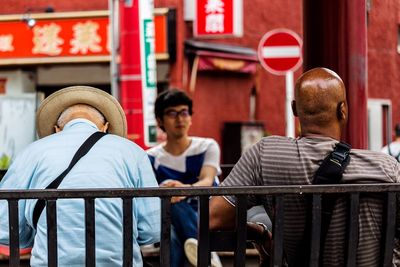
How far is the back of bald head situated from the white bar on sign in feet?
32.2

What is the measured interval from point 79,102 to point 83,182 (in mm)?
534

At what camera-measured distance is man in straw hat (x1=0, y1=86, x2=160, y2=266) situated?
3738mm

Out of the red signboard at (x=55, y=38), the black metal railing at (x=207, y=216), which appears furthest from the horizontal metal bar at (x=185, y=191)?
the red signboard at (x=55, y=38)

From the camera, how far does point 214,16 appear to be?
667 inches

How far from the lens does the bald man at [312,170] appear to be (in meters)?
3.64

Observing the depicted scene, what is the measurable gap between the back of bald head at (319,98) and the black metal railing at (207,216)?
0.39 metres

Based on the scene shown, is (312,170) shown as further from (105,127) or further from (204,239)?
(105,127)

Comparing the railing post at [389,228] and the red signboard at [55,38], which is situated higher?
the red signboard at [55,38]

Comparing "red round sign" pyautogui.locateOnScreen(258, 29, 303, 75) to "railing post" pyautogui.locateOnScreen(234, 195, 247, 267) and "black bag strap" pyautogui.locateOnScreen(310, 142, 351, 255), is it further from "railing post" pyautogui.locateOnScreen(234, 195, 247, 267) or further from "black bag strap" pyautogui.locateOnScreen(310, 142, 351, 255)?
"railing post" pyautogui.locateOnScreen(234, 195, 247, 267)

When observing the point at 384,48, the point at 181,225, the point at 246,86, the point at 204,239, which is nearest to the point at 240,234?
the point at 204,239

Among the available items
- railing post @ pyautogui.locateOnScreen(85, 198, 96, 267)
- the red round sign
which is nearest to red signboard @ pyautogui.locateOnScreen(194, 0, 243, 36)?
the red round sign

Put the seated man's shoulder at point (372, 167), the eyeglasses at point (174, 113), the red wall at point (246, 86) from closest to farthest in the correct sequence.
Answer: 1. the seated man's shoulder at point (372, 167)
2. the eyeglasses at point (174, 113)
3. the red wall at point (246, 86)

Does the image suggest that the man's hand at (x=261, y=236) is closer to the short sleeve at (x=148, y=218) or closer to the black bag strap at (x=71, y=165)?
the short sleeve at (x=148, y=218)

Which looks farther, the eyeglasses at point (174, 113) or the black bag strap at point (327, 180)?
the eyeglasses at point (174, 113)
